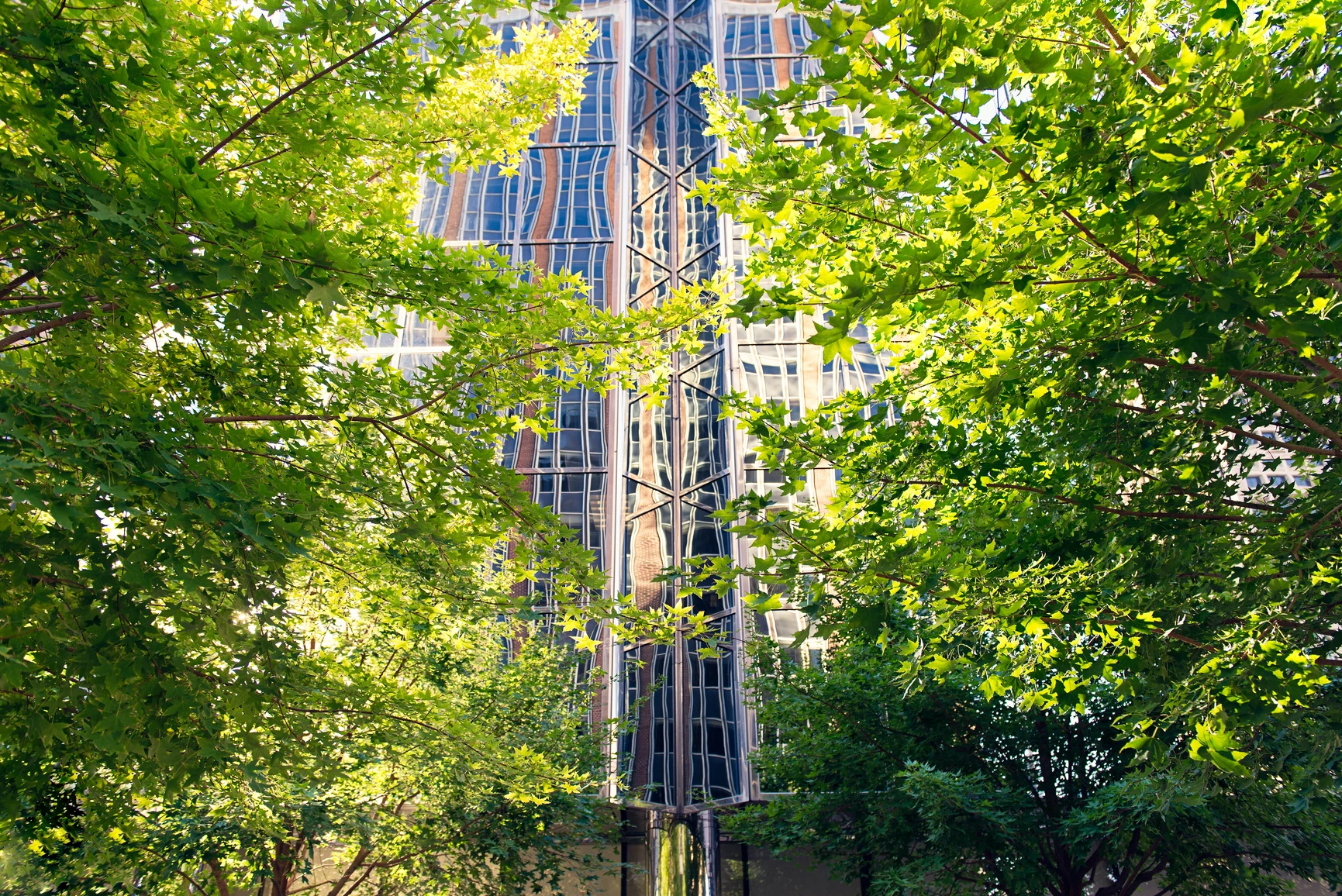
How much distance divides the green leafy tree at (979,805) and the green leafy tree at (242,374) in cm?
647

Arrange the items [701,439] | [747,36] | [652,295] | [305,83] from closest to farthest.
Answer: [305,83], [701,439], [652,295], [747,36]

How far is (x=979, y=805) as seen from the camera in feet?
37.8

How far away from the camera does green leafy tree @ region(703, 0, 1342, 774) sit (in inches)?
153

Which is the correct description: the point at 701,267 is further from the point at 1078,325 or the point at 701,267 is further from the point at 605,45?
the point at 1078,325

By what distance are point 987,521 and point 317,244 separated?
3.95m

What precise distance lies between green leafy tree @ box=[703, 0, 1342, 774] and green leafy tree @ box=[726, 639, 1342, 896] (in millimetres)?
5753

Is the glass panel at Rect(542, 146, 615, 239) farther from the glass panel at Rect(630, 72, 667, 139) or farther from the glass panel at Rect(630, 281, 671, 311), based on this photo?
the glass panel at Rect(630, 281, 671, 311)

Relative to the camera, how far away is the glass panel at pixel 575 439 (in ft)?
91.2

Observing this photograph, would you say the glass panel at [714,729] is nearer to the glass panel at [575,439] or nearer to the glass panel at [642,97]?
the glass panel at [575,439]

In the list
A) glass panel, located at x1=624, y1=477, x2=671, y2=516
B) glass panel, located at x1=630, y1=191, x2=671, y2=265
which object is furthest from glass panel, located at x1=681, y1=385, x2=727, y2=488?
glass panel, located at x1=630, y1=191, x2=671, y2=265

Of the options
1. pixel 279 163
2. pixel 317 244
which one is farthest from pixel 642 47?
pixel 317 244

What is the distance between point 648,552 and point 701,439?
3.77 meters

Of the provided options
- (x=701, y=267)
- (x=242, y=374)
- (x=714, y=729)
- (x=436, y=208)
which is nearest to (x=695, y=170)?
(x=701, y=267)

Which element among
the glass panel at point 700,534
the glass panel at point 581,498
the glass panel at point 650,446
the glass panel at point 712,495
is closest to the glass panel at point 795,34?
the glass panel at point 650,446
